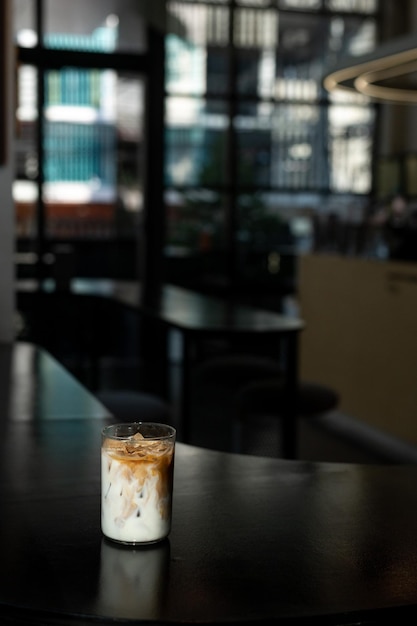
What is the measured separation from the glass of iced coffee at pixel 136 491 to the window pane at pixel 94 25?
6.19 m

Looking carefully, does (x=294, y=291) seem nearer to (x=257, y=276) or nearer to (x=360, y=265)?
(x=257, y=276)

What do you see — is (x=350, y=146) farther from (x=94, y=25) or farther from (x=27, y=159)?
(x=27, y=159)

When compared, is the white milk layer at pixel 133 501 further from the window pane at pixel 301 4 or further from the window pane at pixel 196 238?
the window pane at pixel 301 4

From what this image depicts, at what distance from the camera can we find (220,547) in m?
1.43

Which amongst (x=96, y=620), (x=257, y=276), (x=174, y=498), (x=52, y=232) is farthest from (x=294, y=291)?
(x=96, y=620)

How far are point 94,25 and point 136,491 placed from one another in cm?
642

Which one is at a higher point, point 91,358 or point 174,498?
point 174,498

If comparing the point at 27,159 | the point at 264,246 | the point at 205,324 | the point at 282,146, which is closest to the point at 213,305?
the point at 205,324

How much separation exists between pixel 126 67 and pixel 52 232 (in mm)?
1282

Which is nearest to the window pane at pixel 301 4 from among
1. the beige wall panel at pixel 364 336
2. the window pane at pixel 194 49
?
the window pane at pixel 194 49

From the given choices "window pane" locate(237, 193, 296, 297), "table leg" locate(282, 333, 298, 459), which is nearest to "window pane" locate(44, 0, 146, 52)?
"window pane" locate(237, 193, 296, 297)

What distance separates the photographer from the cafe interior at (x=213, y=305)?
1.36 meters

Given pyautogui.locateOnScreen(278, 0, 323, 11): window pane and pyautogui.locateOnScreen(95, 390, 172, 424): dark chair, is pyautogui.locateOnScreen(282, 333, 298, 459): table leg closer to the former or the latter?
pyautogui.locateOnScreen(95, 390, 172, 424): dark chair

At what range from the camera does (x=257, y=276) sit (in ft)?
26.7
